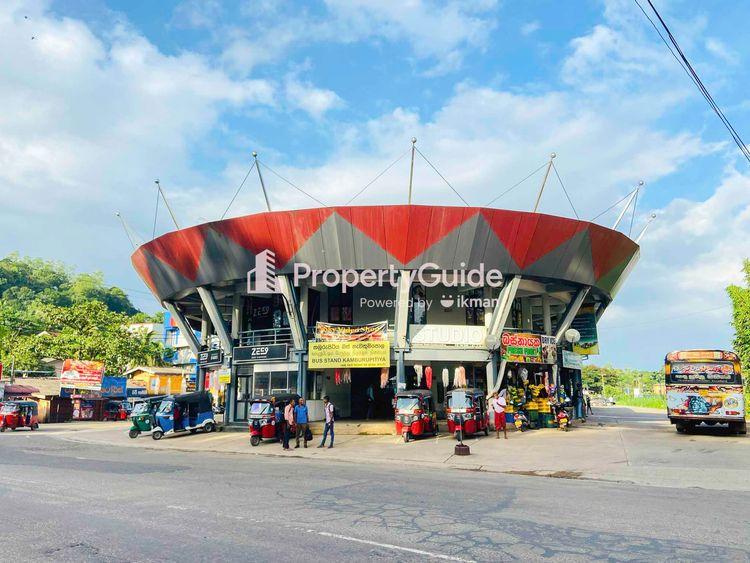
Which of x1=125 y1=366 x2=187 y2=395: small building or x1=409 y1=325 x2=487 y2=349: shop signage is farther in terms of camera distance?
x1=125 y1=366 x2=187 y2=395: small building

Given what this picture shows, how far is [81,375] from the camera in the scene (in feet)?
158

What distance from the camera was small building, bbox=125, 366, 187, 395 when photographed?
61.2m

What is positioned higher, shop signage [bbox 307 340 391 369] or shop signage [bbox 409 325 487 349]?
shop signage [bbox 409 325 487 349]

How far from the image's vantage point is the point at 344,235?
89.5 feet

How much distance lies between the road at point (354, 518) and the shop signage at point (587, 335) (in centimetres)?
2482

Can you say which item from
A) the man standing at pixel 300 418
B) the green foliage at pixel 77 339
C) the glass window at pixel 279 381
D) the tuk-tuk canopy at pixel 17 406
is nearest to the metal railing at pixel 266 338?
the glass window at pixel 279 381

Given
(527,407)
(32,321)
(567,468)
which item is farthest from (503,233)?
(32,321)

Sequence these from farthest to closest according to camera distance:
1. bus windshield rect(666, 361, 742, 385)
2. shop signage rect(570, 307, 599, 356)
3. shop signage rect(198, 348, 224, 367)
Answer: shop signage rect(570, 307, 599, 356)
shop signage rect(198, 348, 224, 367)
bus windshield rect(666, 361, 742, 385)

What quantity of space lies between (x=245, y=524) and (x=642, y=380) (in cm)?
16429

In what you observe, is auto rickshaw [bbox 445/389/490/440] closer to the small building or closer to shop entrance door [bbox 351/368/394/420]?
shop entrance door [bbox 351/368/394/420]

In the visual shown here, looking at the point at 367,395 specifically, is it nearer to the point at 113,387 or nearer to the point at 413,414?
the point at 413,414

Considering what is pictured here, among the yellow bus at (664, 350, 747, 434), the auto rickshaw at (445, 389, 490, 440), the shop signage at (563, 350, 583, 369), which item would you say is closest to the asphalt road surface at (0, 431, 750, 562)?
the auto rickshaw at (445, 389, 490, 440)

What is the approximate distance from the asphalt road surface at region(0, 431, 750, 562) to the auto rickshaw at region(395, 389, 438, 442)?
960 cm

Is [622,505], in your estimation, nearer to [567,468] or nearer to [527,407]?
[567,468]
